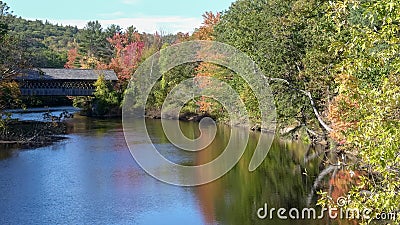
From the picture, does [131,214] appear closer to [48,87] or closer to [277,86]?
[277,86]

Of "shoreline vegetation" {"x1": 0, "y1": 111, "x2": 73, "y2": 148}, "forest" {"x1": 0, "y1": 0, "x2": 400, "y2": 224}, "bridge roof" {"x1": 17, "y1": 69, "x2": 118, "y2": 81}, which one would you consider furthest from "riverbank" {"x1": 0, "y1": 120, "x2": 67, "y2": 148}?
"bridge roof" {"x1": 17, "y1": 69, "x2": 118, "y2": 81}

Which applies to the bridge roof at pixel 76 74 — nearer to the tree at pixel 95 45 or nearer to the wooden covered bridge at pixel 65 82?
the wooden covered bridge at pixel 65 82

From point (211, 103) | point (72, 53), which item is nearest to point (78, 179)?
point (211, 103)

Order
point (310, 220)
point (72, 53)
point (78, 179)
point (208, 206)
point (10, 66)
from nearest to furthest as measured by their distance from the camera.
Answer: point (310, 220)
point (208, 206)
point (78, 179)
point (10, 66)
point (72, 53)

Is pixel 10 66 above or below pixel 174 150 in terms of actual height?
above

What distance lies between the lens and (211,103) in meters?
35.9

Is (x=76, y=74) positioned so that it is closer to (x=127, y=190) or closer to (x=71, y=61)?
(x=71, y=61)

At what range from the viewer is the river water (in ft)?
43.0

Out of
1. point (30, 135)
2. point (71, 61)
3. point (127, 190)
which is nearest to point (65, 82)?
point (71, 61)

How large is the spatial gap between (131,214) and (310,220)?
466 centimetres

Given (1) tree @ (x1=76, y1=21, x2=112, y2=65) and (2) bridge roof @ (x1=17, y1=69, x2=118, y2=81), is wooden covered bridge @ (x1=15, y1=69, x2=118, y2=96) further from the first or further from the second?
(1) tree @ (x1=76, y1=21, x2=112, y2=65)

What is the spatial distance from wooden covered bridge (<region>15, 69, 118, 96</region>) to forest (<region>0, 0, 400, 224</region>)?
1.37 metres

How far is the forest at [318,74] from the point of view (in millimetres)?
5359

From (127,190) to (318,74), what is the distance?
933 cm
